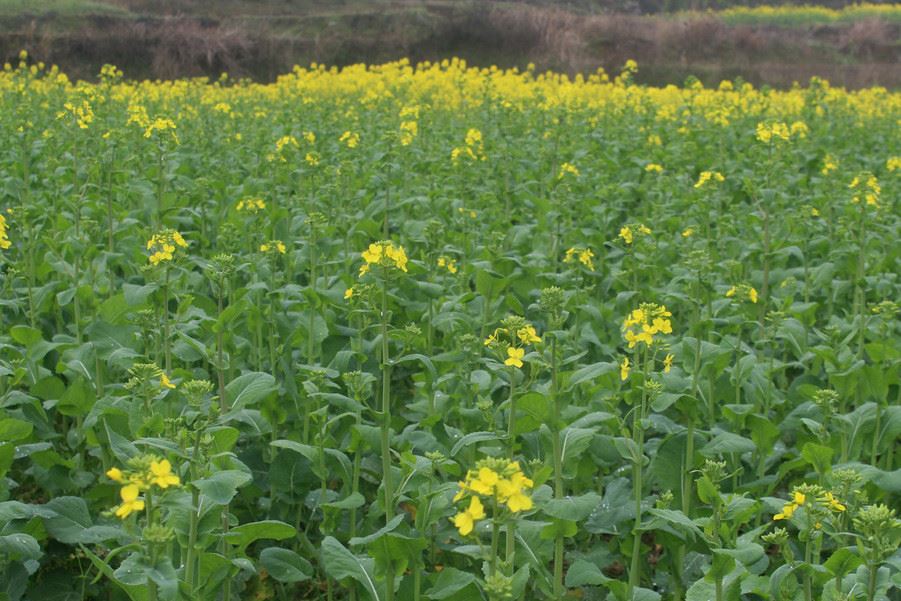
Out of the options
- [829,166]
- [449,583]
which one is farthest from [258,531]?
[829,166]

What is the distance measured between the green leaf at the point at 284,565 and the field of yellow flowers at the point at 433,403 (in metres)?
0.01

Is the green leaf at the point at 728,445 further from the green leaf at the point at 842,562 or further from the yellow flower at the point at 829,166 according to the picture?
the yellow flower at the point at 829,166

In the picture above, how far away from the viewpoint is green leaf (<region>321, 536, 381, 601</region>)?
9.75 feet

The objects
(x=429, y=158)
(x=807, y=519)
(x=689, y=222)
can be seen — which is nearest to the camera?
(x=807, y=519)

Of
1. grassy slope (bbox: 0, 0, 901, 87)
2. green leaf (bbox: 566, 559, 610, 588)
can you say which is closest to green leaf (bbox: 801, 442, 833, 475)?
green leaf (bbox: 566, 559, 610, 588)

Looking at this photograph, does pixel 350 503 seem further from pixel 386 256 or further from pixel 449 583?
pixel 386 256

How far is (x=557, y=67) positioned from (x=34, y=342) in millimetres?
21739

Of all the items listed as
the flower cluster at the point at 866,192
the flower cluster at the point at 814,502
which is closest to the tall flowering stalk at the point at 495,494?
the flower cluster at the point at 814,502

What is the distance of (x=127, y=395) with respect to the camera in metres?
3.64

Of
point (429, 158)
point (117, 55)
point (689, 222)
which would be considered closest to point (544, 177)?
point (429, 158)

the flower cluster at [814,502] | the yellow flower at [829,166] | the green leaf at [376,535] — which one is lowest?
the green leaf at [376,535]

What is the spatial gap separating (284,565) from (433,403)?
97 cm

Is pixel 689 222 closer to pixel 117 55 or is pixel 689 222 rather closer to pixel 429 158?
pixel 429 158

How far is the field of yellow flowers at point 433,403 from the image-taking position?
9.32ft
